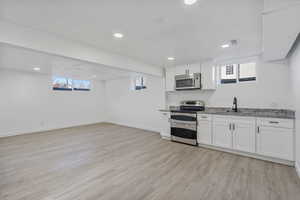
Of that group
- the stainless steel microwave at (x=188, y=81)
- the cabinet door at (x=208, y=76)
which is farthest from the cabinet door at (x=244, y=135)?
the stainless steel microwave at (x=188, y=81)

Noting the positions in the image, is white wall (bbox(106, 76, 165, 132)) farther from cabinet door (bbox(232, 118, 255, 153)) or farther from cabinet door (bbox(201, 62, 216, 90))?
cabinet door (bbox(232, 118, 255, 153))

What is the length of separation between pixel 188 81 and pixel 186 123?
50.6 inches

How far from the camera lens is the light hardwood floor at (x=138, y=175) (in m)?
1.93

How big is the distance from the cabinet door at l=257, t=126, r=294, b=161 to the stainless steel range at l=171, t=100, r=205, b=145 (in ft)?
4.75

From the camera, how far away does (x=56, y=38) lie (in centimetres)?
237

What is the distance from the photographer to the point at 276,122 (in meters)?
2.78

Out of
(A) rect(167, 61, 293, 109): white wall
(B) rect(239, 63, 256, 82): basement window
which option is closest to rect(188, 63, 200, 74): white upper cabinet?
(A) rect(167, 61, 293, 109): white wall

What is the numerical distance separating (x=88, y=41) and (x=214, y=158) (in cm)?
356

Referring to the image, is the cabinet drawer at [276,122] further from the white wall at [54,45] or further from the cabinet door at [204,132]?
the white wall at [54,45]

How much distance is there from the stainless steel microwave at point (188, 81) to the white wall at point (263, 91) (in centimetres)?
59

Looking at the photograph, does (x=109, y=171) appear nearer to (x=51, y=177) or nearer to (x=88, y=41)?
(x=51, y=177)

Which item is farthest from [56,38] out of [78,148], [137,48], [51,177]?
[78,148]

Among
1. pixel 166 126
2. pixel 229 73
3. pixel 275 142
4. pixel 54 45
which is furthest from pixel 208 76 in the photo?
pixel 54 45

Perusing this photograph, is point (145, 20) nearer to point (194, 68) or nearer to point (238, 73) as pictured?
point (194, 68)
